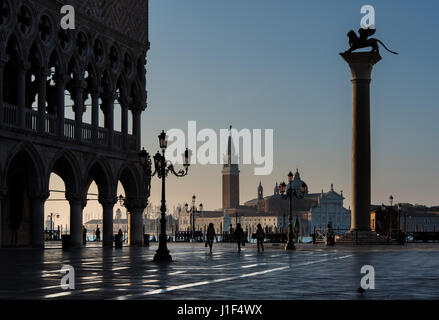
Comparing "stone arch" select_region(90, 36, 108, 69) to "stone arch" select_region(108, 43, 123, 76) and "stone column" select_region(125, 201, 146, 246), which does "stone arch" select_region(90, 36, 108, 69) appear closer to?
"stone arch" select_region(108, 43, 123, 76)

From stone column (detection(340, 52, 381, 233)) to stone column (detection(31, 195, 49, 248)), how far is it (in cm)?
1640

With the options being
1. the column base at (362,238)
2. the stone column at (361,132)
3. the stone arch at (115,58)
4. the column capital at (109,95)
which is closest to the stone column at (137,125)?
Result: the column capital at (109,95)

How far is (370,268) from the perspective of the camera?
21.5 m

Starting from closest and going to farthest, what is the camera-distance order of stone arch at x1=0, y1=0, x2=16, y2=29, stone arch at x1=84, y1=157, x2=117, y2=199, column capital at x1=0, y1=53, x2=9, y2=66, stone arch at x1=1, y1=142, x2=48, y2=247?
column capital at x1=0, y1=53, x2=9, y2=66, stone arch at x1=0, y1=0, x2=16, y2=29, stone arch at x1=1, y1=142, x2=48, y2=247, stone arch at x1=84, y1=157, x2=117, y2=199

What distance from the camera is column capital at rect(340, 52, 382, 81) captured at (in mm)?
43500

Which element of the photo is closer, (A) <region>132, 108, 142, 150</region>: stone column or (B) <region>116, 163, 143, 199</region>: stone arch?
(B) <region>116, 163, 143, 199</region>: stone arch

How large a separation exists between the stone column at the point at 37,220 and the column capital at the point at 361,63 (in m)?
17.6

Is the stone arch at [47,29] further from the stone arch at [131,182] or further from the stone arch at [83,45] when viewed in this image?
the stone arch at [131,182]

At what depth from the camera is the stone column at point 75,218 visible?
1503 inches

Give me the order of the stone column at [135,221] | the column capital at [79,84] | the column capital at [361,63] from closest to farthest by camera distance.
A: 1. the column capital at [79,84]
2. the column capital at [361,63]
3. the stone column at [135,221]

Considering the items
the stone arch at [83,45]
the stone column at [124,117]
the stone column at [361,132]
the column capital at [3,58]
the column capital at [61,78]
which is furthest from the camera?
the stone column at [361,132]

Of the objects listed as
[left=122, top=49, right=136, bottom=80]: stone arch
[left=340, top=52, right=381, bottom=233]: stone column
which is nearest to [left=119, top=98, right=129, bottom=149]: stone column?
[left=122, top=49, right=136, bottom=80]: stone arch
